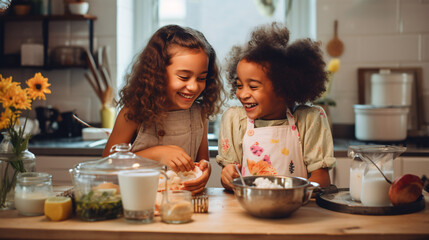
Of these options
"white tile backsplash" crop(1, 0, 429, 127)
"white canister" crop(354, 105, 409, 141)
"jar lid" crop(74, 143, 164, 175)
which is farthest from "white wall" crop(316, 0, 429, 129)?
Result: "jar lid" crop(74, 143, 164, 175)

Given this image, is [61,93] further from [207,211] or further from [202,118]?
[207,211]

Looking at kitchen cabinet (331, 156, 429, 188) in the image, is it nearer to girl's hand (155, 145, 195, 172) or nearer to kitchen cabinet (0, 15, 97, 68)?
girl's hand (155, 145, 195, 172)

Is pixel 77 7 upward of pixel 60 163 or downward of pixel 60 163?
upward

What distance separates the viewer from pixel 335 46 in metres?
2.69

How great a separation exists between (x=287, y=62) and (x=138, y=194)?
755mm

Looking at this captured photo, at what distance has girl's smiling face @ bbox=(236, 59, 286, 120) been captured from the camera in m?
1.52

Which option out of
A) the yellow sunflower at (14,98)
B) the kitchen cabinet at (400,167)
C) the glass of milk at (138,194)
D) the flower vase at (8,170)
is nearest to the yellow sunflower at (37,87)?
the yellow sunflower at (14,98)

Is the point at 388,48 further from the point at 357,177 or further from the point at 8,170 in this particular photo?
the point at 8,170

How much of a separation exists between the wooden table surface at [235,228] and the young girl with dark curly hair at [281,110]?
0.42 m

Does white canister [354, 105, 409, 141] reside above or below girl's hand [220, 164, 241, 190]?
above

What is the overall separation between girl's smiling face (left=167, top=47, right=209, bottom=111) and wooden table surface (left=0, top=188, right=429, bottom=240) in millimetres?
563

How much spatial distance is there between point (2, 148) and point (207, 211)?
59 centimetres

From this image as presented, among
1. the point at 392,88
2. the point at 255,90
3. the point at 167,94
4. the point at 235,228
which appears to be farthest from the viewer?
the point at 392,88

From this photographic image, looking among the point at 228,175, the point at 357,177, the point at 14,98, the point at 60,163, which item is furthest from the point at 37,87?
the point at 60,163
